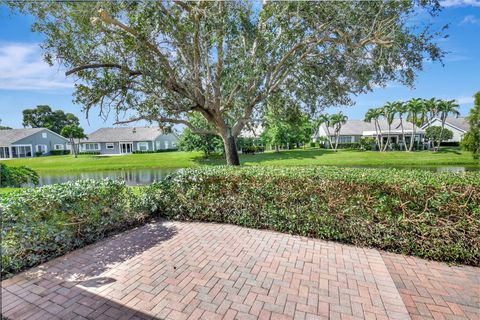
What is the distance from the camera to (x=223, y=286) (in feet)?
10.2

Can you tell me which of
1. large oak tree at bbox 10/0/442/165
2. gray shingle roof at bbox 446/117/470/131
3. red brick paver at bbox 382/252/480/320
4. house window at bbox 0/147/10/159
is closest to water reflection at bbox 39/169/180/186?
large oak tree at bbox 10/0/442/165

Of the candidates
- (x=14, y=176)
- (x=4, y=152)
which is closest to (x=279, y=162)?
(x=14, y=176)

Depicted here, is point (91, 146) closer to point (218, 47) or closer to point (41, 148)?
point (41, 148)

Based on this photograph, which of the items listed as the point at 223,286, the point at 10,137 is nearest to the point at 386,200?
the point at 223,286

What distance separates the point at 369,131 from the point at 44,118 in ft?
227

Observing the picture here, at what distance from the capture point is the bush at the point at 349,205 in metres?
3.69

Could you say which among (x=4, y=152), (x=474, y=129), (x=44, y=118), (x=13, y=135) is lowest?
(x=4, y=152)

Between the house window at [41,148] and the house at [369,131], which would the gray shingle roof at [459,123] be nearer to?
the house at [369,131]

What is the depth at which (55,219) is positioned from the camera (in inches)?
160

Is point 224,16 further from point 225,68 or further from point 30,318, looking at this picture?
point 30,318

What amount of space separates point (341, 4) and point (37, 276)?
8.65 meters

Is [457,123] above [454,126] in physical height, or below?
above

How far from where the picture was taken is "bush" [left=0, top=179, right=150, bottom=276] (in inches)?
143

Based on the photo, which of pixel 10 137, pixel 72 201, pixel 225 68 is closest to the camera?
pixel 72 201
